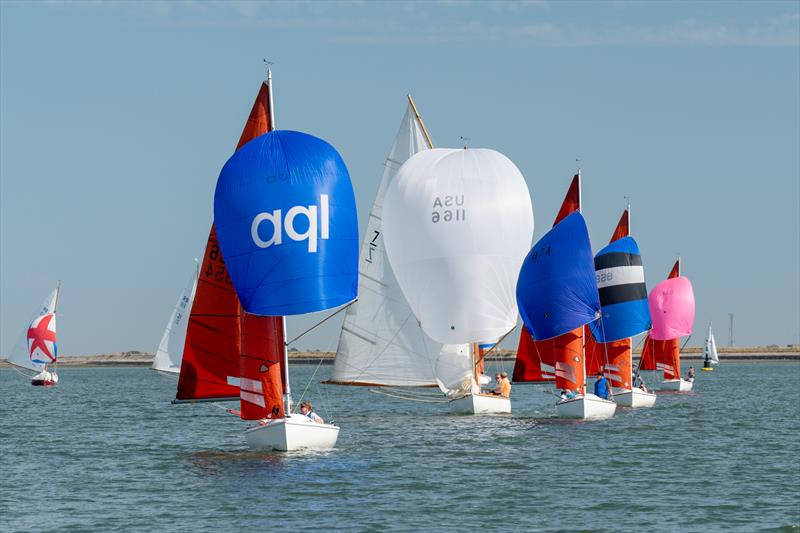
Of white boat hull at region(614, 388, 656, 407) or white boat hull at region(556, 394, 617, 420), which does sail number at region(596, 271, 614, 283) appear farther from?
white boat hull at region(556, 394, 617, 420)

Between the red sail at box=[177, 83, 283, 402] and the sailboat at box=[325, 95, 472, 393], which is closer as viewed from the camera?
the red sail at box=[177, 83, 283, 402]

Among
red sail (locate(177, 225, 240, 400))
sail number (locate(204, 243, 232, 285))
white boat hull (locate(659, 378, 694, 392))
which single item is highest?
sail number (locate(204, 243, 232, 285))

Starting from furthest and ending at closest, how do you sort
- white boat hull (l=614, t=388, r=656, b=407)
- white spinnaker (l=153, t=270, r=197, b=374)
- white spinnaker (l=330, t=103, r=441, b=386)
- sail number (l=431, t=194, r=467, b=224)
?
1. white spinnaker (l=153, t=270, r=197, b=374)
2. white boat hull (l=614, t=388, r=656, b=407)
3. white spinnaker (l=330, t=103, r=441, b=386)
4. sail number (l=431, t=194, r=467, b=224)

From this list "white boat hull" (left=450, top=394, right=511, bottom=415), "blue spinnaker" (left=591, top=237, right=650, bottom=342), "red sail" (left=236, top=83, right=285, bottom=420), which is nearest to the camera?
"red sail" (left=236, top=83, right=285, bottom=420)

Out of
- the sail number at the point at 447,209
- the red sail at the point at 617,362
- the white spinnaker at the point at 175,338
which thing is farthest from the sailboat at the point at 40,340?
the sail number at the point at 447,209

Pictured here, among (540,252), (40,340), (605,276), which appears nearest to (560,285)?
(540,252)

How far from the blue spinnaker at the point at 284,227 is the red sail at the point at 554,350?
1847 centimetres

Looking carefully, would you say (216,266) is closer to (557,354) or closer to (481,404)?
(481,404)

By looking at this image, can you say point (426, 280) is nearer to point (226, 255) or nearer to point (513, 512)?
point (226, 255)

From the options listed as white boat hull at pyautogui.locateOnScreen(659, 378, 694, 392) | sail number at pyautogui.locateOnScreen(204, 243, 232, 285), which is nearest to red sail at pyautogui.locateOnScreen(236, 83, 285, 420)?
sail number at pyautogui.locateOnScreen(204, 243, 232, 285)

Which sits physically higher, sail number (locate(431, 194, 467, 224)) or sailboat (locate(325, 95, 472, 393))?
sail number (locate(431, 194, 467, 224))

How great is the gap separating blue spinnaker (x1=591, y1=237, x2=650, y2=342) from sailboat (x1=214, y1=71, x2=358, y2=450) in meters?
27.6

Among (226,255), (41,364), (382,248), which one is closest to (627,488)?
(226,255)

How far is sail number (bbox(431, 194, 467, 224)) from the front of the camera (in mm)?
49812
